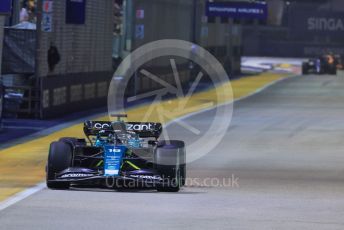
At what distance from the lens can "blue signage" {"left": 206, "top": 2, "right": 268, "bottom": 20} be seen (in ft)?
213

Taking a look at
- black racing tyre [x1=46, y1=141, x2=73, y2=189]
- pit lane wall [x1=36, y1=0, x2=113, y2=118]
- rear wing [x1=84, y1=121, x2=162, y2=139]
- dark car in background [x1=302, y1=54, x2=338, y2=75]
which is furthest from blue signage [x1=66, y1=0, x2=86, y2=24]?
dark car in background [x1=302, y1=54, x2=338, y2=75]

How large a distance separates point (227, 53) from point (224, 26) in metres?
2.60

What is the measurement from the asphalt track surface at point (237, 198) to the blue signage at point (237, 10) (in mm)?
37300

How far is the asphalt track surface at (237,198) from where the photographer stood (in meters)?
13.0

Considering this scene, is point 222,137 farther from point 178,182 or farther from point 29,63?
point 178,182

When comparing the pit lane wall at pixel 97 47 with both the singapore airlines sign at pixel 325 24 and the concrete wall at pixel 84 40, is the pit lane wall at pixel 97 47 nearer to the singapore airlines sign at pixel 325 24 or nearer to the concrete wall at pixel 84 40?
the concrete wall at pixel 84 40

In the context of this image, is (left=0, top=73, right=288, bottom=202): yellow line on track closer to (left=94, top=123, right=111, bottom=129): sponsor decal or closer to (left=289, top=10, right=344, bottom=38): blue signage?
(left=94, top=123, right=111, bottom=129): sponsor decal

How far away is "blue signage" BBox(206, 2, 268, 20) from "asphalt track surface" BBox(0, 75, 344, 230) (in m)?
37.3

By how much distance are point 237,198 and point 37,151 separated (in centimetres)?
812

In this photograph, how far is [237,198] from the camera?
15.5m

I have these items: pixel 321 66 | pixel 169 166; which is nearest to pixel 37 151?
pixel 169 166

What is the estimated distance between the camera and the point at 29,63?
105ft

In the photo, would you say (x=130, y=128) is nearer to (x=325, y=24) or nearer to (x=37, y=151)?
(x=37, y=151)

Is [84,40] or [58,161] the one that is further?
[84,40]
